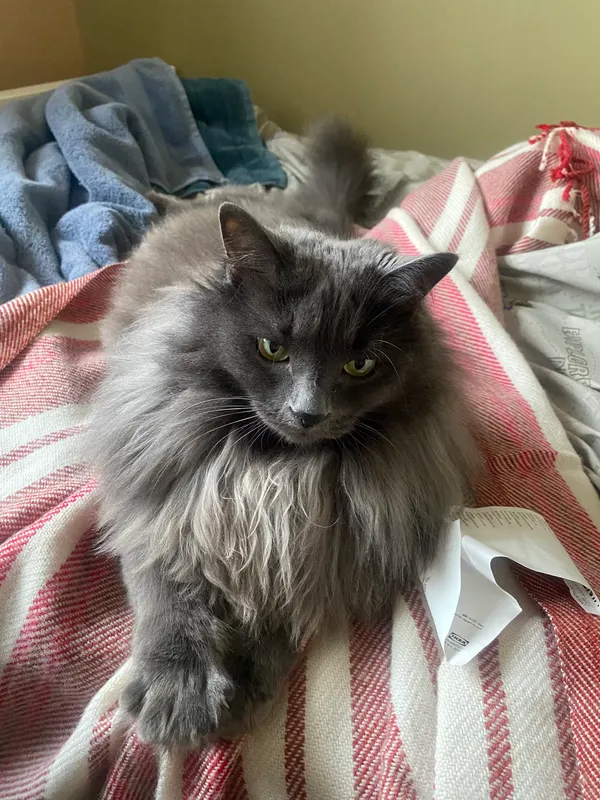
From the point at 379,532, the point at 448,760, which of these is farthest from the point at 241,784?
the point at 379,532

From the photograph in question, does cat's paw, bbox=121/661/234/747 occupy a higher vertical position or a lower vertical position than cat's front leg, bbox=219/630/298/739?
higher

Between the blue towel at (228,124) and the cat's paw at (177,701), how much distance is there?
179 centimetres

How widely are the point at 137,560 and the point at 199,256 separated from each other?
66 centimetres

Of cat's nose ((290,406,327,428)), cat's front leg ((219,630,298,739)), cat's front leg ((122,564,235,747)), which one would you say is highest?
cat's nose ((290,406,327,428))

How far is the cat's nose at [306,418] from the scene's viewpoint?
2.90ft

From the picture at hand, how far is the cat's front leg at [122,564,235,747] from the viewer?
2.65 feet

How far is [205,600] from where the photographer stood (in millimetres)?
958

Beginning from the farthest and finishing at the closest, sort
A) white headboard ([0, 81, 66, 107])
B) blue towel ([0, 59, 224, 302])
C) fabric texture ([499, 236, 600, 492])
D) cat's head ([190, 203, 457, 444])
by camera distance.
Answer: white headboard ([0, 81, 66, 107]) → blue towel ([0, 59, 224, 302]) → fabric texture ([499, 236, 600, 492]) → cat's head ([190, 203, 457, 444])

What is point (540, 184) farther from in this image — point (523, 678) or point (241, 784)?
point (241, 784)

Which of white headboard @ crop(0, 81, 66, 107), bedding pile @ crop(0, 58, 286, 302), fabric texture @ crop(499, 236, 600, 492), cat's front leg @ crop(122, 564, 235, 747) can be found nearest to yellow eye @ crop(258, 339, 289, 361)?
cat's front leg @ crop(122, 564, 235, 747)

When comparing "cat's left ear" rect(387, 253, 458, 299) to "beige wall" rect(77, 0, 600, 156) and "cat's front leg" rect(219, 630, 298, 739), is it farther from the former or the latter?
"beige wall" rect(77, 0, 600, 156)

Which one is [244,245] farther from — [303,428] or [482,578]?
[482,578]

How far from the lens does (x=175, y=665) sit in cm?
86

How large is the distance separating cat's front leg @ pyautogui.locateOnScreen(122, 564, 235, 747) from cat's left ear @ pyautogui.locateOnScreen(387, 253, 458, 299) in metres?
0.56
